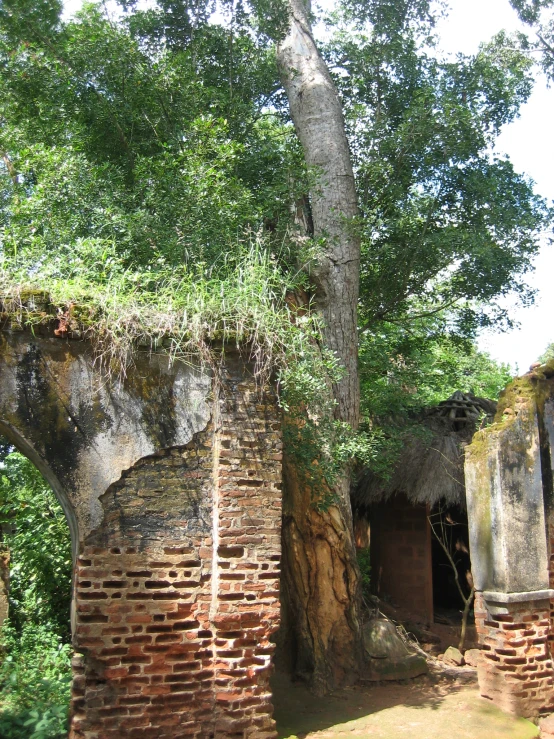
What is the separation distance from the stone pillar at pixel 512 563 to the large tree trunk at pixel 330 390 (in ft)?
4.75

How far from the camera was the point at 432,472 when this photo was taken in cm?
936

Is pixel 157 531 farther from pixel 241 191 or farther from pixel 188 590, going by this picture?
pixel 241 191

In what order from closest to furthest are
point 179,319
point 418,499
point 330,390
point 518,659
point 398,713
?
point 179,319
point 398,713
point 518,659
point 330,390
point 418,499

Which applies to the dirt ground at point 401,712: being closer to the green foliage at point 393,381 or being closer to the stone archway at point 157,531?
the stone archway at point 157,531

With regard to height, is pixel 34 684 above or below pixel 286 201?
below

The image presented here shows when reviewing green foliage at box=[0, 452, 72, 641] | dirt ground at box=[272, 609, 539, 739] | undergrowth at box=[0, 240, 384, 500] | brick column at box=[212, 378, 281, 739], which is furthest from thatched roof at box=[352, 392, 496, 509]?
brick column at box=[212, 378, 281, 739]

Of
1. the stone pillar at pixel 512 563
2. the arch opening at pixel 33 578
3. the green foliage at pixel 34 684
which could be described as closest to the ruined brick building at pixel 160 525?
the green foliage at pixel 34 684

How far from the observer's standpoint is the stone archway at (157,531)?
4738 millimetres

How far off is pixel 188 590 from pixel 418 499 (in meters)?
4.99

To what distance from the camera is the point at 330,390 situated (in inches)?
270

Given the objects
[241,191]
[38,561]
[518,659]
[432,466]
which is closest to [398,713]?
[518,659]

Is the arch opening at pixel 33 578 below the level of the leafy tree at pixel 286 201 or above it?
below

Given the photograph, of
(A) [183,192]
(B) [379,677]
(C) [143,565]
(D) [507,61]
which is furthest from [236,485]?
(D) [507,61]

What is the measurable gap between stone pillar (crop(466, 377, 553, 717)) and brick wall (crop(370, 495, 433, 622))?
3.51 metres
